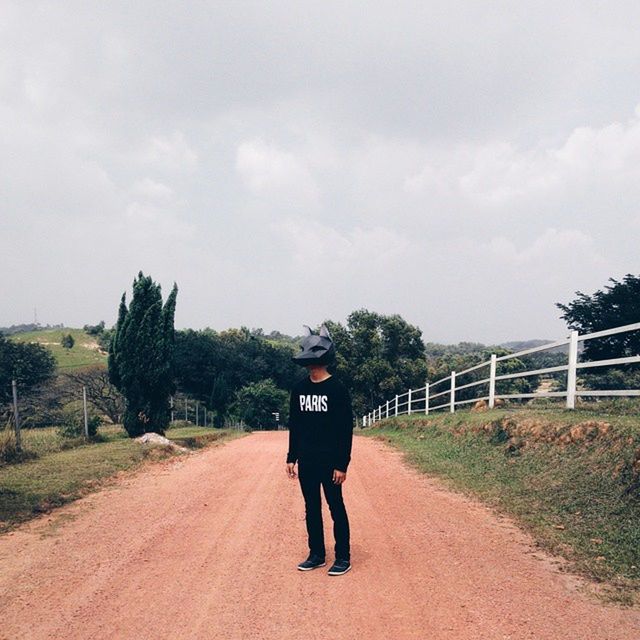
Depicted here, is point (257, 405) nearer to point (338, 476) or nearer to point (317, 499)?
point (317, 499)

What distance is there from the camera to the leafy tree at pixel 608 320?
20.2 metres

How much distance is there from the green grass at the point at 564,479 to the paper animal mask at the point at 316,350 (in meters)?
2.66

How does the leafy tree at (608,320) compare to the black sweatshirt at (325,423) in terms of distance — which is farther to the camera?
the leafy tree at (608,320)

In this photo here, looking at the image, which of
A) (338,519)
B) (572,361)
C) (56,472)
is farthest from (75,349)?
(338,519)

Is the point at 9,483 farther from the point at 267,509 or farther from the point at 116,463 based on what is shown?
the point at 267,509

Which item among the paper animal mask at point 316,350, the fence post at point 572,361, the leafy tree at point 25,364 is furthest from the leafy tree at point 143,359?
the leafy tree at point 25,364

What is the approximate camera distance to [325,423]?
14.7ft

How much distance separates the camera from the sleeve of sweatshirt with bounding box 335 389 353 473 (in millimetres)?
4398

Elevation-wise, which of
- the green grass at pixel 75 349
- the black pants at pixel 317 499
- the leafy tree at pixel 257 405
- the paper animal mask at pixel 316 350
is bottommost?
the leafy tree at pixel 257 405

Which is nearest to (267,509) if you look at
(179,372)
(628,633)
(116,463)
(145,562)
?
(145,562)

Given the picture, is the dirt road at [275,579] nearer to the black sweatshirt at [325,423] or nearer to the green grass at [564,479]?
the green grass at [564,479]

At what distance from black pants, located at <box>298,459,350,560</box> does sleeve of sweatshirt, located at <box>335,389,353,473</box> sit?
12 cm

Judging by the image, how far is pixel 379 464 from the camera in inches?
421

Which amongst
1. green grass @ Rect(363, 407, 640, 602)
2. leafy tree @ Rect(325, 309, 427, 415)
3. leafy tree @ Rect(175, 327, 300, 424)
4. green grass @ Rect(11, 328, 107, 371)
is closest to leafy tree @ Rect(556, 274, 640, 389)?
green grass @ Rect(363, 407, 640, 602)
